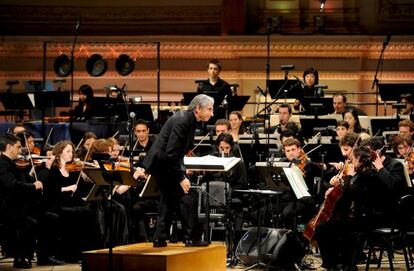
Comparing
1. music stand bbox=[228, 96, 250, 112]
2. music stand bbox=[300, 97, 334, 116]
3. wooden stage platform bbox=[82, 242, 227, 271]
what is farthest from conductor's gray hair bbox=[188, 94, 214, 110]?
music stand bbox=[228, 96, 250, 112]

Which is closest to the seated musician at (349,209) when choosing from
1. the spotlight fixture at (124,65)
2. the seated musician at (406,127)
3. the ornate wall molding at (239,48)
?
the seated musician at (406,127)

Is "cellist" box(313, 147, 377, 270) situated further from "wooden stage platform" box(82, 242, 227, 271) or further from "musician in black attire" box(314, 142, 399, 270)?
"wooden stage platform" box(82, 242, 227, 271)

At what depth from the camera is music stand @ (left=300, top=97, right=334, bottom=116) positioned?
A: 34.9 ft

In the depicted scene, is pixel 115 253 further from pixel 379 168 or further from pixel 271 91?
pixel 271 91

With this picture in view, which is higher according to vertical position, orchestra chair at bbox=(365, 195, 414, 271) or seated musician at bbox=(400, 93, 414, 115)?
seated musician at bbox=(400, 93, 414, 115)

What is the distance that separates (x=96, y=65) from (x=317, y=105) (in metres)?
4.84

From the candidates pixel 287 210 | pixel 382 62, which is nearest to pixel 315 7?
pixel 382 62

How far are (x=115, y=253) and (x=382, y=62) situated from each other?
27.3 ft

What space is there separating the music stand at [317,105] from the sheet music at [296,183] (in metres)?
2.35

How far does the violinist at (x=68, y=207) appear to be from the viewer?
29.7ft

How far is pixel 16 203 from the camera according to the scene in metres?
8.82

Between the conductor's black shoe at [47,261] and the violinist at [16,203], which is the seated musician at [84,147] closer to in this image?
the violinist at [16,203]

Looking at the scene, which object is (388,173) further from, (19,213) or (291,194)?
(19,213)

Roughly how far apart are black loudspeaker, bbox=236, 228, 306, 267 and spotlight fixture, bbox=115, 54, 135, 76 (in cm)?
615
